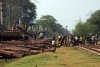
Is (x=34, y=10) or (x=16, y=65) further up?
(x=34, y=10)

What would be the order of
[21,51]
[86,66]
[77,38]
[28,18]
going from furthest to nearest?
[28,18], [77,38], [21,51], [86,66]

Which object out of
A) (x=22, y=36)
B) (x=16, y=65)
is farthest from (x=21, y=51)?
(x=22, y=36)

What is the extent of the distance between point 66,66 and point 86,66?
100 centimetres

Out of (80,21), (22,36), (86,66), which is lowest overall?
(86,66)

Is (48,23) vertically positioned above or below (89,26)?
above

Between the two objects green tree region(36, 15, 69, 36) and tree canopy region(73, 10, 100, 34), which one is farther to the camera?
green tree region(36, 15, 69, 36)

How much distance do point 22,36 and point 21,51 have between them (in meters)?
11.9

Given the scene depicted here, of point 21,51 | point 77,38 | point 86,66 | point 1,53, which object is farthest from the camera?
point 77,38

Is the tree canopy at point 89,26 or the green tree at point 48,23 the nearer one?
the tree canopy at point 89,26

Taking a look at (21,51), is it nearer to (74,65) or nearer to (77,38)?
(74,65)

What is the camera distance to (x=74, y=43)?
3503 centimetres

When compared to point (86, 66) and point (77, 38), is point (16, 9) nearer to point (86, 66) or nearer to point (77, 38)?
point (77, 38)

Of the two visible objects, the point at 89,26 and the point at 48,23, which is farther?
the point at 48,23

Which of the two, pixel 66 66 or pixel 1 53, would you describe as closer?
pixel 66 66
